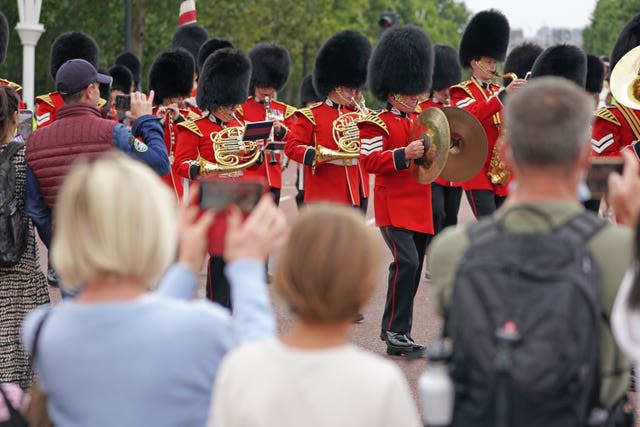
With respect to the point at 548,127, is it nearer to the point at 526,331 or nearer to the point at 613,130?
the point at 526,331

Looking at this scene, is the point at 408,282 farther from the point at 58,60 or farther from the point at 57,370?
the point at 58,60

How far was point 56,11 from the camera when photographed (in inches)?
947

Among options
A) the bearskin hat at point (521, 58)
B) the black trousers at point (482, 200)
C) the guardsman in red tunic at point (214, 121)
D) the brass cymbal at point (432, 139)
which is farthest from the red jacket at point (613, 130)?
the bearskin hat at point (521, 58)

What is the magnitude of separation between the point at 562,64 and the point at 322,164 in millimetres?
1735

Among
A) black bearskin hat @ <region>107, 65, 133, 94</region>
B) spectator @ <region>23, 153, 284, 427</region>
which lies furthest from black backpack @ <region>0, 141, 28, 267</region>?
black bearskin hat @ <region>107, 65, 133, 94</region>

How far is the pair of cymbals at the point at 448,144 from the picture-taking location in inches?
274

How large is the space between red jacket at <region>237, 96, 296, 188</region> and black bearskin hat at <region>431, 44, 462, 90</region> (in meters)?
2.86

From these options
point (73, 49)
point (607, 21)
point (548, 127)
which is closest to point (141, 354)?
point (548, 127)

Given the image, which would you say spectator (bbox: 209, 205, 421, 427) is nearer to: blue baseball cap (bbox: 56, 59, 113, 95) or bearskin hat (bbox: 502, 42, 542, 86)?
blue baseball cap (bbox: 56, 59, 113, 95)

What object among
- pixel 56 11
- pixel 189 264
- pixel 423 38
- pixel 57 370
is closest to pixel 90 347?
pixel 57 370

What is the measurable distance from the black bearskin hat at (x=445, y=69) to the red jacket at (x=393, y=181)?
541 cm

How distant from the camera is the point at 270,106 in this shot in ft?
33.5

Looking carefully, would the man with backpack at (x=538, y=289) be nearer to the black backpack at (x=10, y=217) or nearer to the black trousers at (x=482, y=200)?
the black backpack at (x=10, y=217)

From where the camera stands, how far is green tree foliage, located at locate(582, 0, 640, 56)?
55006 mm
